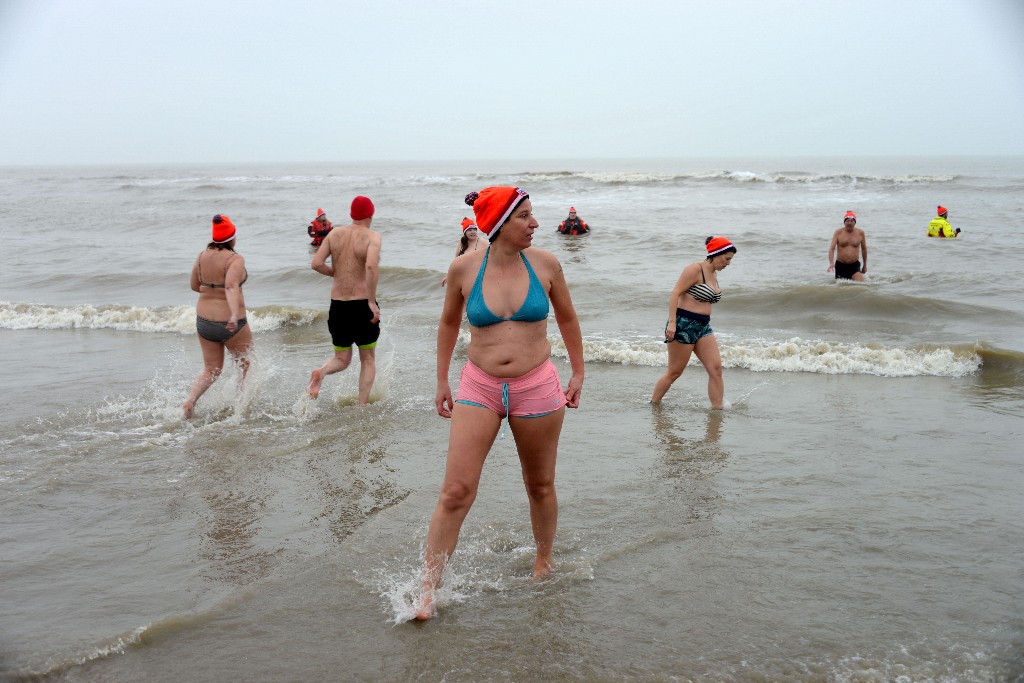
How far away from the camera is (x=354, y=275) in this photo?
7.21 meters

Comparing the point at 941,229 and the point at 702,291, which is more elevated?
the point at 941,229

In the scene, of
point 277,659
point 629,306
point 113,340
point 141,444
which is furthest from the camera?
point 629,306

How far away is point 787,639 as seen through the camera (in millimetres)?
3586

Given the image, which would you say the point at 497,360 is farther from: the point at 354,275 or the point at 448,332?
the point at 354,275

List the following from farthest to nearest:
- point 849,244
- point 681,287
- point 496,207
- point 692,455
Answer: point 849,244, point 681,287, point 692,455, point 496,207

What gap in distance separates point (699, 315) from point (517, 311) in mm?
4229

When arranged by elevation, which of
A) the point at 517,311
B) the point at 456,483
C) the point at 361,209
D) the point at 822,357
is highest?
the point at 361,209

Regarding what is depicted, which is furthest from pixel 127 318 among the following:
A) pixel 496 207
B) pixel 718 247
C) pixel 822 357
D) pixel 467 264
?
pixel 496 207

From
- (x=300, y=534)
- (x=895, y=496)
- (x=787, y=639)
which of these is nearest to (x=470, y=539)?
(x=300, y=534)

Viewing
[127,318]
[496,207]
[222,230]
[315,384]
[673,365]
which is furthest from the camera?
[127,318]

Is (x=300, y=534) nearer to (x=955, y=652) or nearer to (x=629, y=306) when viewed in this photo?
(x=955, y=652)

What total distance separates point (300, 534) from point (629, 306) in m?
9.92

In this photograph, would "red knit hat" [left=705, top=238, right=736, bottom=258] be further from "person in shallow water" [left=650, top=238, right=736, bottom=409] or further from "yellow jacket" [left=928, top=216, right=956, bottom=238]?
"yellow jacket" [left=928, top=216, right=956, bottom=238]

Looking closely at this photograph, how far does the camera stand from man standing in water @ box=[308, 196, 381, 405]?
7.12m
